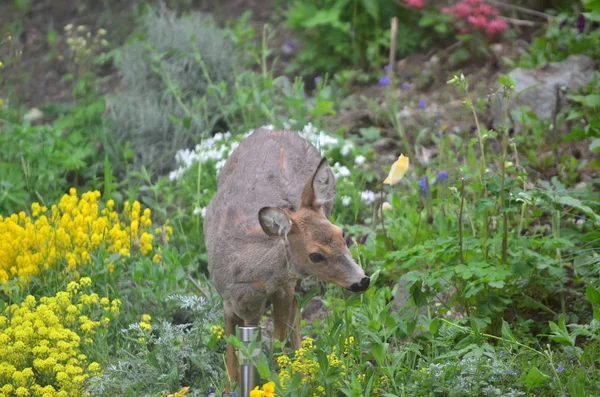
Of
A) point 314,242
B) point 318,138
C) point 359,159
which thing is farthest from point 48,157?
point 314,242

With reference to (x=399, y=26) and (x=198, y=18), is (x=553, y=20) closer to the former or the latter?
(x=399, y=26)

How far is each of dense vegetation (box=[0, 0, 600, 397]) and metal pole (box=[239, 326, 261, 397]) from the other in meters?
0.09

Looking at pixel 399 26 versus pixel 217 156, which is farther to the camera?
pixel 399 26

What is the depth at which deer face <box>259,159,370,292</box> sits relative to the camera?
147 inches

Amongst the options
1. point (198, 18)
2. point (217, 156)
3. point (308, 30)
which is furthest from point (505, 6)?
point (217, 156)

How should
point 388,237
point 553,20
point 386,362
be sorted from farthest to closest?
point 553,20, point 388,237, point 386,362

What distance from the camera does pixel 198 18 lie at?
27.2 ft

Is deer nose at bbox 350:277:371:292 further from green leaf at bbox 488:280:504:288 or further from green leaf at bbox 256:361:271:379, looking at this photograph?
green leaf at bbox 488:280:504:288

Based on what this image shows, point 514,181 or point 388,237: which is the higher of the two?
point 514,181

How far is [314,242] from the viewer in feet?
12.4

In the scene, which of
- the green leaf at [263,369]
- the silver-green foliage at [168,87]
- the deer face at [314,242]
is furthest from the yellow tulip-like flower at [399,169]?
the silver-green foliage at [168,87]

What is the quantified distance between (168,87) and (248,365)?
4.18 m

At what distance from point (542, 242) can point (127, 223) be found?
2.78 metres

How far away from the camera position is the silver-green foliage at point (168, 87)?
289 inches
